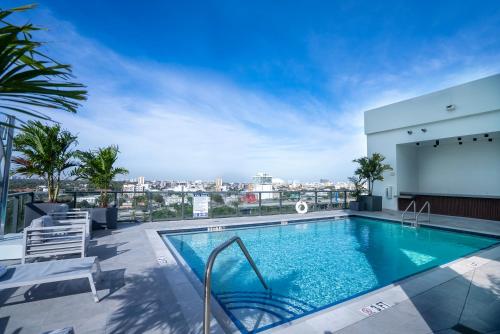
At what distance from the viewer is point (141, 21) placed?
24.8 ft

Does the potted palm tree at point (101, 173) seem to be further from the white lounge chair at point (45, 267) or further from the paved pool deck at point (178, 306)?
the white lounge chair at point (45, 267)

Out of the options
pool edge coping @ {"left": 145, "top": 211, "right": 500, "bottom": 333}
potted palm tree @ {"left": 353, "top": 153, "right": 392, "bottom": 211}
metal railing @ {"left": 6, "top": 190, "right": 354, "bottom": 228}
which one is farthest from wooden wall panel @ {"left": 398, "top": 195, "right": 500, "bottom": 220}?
pool edge coping @ {"left": 145, "top": 211, "right": 500, "bottom": 333}

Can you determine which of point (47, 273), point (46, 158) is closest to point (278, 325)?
point (47, 273)

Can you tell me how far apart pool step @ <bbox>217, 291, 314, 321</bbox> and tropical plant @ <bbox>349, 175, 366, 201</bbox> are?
8942 mm

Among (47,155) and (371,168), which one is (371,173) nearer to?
(371,168)

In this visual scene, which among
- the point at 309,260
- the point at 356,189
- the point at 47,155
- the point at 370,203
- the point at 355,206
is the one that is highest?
the point at 47,155

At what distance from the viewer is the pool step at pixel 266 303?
308cm

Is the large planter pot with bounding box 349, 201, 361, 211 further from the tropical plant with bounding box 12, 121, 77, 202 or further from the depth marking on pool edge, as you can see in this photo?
the tropical plant with bounding box 12, 121, 77, 202

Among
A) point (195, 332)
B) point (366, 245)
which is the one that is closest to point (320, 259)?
point (366, 245)

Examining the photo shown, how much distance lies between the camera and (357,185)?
1131 centimetres

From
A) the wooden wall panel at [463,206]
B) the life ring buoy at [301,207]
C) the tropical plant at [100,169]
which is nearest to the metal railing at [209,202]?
the life ring buoy at [301,207]

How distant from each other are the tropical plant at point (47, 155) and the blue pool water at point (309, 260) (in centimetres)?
332

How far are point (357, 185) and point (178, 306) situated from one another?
10.5 m

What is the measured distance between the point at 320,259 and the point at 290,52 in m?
9.00
